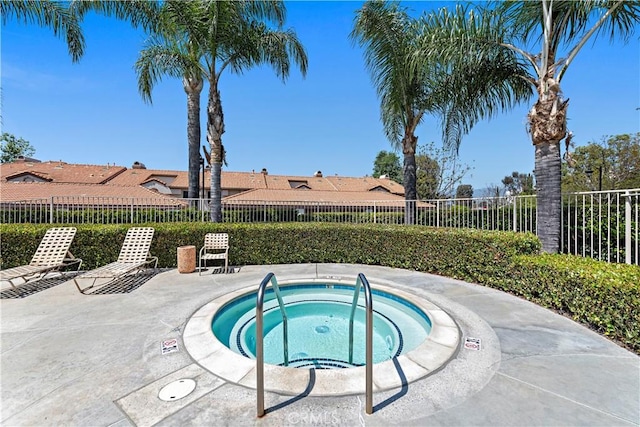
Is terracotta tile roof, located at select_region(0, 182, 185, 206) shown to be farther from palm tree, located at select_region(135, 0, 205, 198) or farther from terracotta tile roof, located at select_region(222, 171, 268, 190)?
terracotta tile roof, located at select_region(222, 171, 268, 190)

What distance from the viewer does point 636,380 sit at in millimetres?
2766

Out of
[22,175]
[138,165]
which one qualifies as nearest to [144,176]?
[138,165]

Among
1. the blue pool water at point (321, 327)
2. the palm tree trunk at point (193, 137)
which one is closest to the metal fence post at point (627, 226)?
the blue pool water at point (321, 327)

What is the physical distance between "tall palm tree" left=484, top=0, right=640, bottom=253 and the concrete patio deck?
244cm

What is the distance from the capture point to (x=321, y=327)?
499 centimetres

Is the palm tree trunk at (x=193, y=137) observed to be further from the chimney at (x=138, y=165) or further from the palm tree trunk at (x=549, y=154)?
the chimney at (x=138, y=165)

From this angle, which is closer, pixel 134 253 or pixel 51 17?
pixel 134 253

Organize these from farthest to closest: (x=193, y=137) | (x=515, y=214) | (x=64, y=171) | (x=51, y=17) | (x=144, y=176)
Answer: (x=144, y=176), (x=64, y=171), (x=193, y=137), (x=51, y=17), (x=515, y=214)

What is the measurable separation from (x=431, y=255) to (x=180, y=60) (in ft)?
34.4

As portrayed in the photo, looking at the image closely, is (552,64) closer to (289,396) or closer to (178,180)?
(289,396)

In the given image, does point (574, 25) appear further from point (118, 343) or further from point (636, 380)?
point (118, 343)

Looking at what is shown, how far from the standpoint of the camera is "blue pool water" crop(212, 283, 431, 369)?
13.2ft

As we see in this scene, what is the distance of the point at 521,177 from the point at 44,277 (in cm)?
8066

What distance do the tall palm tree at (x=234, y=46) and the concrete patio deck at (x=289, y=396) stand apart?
612 centimetres
